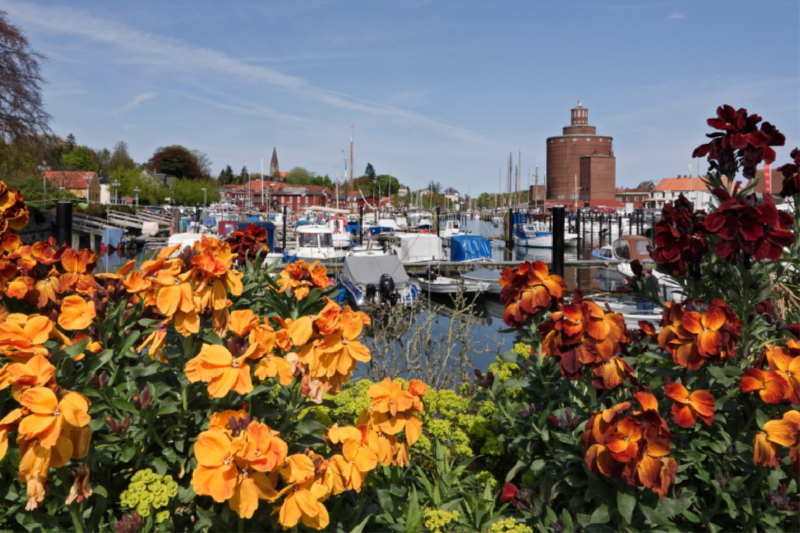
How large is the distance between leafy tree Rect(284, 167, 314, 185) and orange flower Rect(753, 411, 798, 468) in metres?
145

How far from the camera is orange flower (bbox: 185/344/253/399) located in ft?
5.79

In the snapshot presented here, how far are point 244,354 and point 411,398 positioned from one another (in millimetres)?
636

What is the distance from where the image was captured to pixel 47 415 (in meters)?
1.62

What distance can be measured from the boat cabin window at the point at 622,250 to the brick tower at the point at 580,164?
7967 cm

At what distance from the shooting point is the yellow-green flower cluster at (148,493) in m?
1.88

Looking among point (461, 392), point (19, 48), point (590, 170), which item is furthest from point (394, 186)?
point (461, 392)

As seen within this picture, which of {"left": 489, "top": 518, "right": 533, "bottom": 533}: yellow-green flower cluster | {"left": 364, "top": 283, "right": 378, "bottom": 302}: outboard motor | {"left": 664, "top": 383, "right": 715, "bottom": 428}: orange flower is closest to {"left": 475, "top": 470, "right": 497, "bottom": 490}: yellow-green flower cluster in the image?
{"left": 489, "top": 518, "right": 533, "bottom": 533}: yellow-green flower cluster

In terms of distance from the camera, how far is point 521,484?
2.80m

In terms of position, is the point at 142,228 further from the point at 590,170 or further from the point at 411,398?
the point at 590,170

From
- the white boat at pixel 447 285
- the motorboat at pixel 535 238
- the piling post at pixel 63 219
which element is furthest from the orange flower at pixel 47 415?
the motorboat at pixel 535 238

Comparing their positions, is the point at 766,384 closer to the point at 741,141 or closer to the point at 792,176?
the point at 741,141

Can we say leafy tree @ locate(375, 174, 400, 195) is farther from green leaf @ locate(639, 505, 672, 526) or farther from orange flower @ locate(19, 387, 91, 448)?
orange flower @ locate(19, 387, 91, 448)

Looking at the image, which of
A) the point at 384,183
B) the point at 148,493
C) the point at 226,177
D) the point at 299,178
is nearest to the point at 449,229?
the point at 148,493

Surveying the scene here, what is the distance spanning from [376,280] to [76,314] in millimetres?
16158
